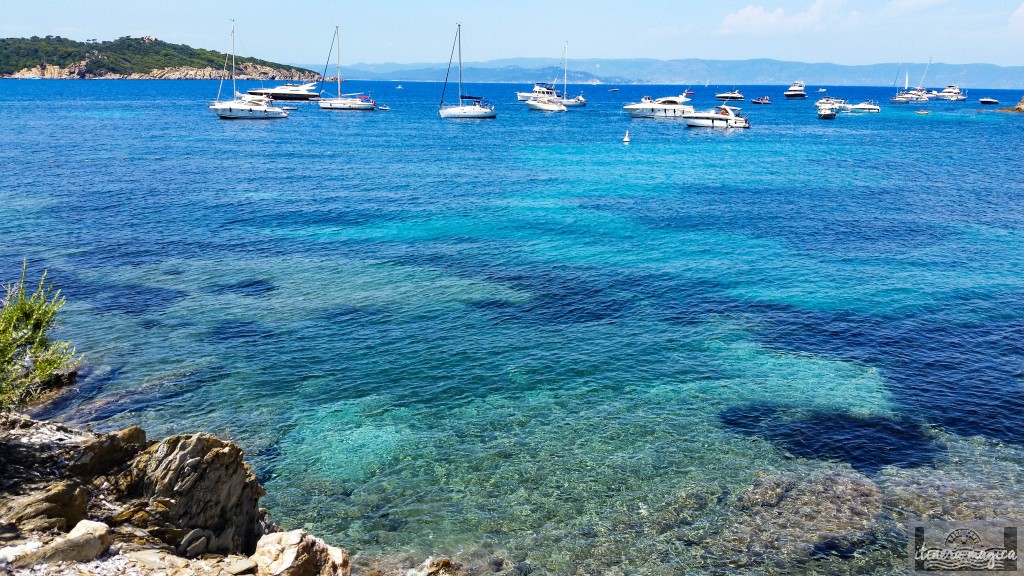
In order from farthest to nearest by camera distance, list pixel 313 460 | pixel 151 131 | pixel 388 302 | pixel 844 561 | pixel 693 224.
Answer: pixel 151 131 → pixel 693 224 → pixel 388 302 → pixel 313 460 → pixel 844 561

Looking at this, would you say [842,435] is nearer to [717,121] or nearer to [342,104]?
[717,121]

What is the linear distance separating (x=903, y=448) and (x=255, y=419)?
2440cm

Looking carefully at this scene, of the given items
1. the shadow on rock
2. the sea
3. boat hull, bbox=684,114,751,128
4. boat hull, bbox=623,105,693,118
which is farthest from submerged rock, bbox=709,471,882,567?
boat hull, bbox=623,105,693,118

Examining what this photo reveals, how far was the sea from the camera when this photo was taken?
21.5m

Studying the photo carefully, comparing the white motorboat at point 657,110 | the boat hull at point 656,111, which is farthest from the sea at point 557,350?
the white motorboat at point 657,110

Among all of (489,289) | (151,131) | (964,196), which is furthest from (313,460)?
(151,131)

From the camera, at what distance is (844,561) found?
19172mm

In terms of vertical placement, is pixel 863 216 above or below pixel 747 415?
above

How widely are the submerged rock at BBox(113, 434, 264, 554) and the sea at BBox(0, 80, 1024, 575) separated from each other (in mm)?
3406

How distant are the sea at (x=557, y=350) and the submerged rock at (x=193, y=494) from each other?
3.41m

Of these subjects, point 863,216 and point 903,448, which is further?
point 863,216

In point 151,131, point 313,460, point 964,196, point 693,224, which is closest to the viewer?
point 313,460

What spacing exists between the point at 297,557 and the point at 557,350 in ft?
63.7

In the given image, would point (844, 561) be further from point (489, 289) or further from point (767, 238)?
point (767, 238)
